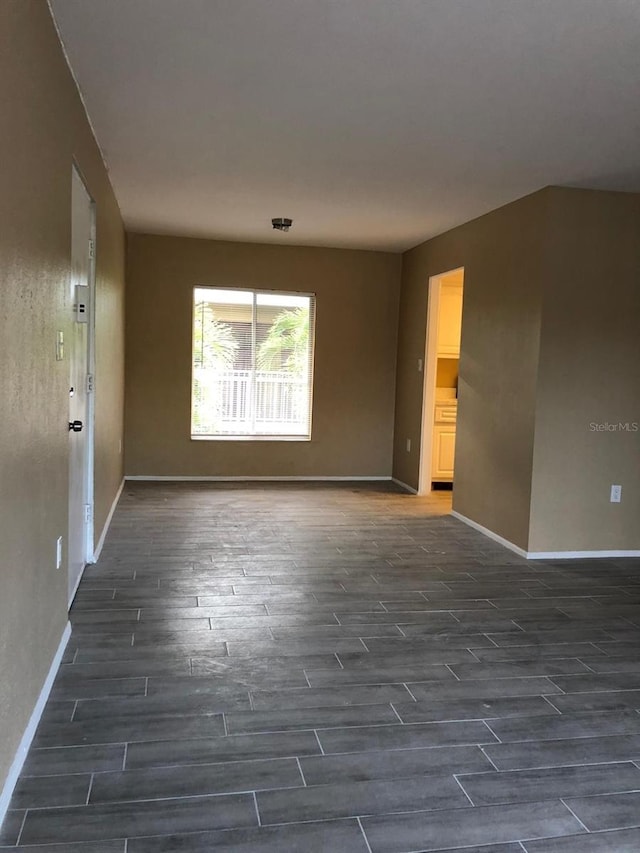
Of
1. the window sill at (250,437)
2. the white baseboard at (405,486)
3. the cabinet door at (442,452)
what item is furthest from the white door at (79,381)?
the cabinet door at (442,452)

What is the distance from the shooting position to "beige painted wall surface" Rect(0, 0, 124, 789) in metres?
1.75

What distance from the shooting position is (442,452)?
6.73 m

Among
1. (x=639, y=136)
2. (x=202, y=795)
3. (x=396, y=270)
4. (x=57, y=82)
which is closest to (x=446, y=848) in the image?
(x=202, y=795)

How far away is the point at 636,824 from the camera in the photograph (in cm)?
186

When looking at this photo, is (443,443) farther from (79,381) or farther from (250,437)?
(79,381)

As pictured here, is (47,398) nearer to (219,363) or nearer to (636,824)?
(636,824)

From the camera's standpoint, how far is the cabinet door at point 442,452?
669cm

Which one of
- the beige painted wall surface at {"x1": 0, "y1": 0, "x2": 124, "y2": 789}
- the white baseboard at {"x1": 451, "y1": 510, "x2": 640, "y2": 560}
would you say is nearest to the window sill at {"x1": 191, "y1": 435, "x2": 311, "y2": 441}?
the white baseboard at {"x1": 451, "y1": 510, "x2": 640, "y2": 560}

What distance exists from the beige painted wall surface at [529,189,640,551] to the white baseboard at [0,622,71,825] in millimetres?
2983

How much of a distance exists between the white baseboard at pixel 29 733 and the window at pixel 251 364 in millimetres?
4201

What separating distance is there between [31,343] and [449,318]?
214 inches

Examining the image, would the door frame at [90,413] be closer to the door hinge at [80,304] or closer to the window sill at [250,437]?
the door hinge at [80,304]

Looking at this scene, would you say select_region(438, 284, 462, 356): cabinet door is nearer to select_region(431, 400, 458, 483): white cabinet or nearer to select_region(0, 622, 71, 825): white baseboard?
select_region(431, 400, 458, 483): white cabinet

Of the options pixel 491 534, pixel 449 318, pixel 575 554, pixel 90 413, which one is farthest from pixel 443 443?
pixel 90 413
